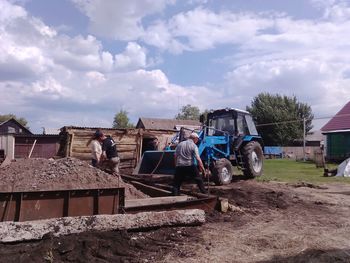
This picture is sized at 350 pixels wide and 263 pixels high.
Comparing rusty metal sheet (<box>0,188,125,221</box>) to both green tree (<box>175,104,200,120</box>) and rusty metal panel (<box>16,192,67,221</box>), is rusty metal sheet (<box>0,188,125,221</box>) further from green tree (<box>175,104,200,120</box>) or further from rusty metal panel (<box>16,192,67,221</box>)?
green tree (<box>175,104,200,120</box>)

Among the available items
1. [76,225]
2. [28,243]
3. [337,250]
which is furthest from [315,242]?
[28,243]

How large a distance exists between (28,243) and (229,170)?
9043 mm

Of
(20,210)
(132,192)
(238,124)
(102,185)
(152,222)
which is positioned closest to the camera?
(20,210)

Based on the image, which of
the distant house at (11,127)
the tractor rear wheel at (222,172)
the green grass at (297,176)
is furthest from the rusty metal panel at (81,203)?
the distant house at (11,127)

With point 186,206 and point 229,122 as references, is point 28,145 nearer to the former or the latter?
point 229,122

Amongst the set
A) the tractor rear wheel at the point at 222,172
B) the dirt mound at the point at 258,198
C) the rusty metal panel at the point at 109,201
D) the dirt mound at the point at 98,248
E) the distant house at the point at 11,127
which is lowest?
the dirt mound at the point at 98,248

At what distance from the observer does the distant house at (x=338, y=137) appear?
113ft

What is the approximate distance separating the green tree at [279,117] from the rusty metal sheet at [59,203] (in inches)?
1956

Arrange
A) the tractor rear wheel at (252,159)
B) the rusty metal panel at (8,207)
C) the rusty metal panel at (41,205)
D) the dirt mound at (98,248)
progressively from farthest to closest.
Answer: the tractor rear wheel at (252,159), the rusty metal panel at (41,205), the rusty metal panel at (8,207), the dirt mound at (98,248)

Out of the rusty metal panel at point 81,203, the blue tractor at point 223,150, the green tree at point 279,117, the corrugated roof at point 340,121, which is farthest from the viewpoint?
the green tree at point 279,117

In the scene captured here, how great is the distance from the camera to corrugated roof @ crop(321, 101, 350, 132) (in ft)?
119

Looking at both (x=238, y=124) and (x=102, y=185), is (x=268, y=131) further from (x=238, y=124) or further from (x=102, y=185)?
(x=102, y=185)

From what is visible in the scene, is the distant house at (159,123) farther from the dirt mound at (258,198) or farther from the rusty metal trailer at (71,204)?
the rusty metal trailer at (71,204)

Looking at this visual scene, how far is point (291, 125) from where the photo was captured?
58.1 meters
